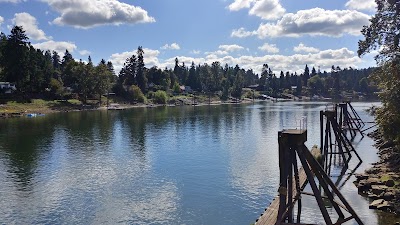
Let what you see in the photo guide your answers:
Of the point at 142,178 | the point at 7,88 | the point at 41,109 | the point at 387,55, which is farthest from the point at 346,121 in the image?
the point at 7,88

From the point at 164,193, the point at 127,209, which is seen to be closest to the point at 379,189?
the point at 164,193

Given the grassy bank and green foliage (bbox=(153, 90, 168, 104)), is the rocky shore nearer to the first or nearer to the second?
the grassy bank

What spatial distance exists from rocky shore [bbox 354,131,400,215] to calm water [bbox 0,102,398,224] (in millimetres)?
1064

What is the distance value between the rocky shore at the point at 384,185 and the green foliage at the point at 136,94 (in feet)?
488

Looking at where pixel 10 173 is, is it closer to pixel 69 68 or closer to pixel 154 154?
pixel 154 154

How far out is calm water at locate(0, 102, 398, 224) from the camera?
104ft

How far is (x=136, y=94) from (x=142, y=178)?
144m

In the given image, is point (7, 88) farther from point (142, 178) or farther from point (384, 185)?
point (384, 185)

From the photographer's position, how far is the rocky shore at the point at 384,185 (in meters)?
30.5

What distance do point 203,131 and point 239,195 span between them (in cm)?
5027

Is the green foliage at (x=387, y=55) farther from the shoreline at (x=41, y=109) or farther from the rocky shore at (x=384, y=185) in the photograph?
the shoreline at (x=41, y=109)

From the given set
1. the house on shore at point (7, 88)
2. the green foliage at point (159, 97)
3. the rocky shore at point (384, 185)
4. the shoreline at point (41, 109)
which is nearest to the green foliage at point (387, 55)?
the rocky shore at point (384, 185)

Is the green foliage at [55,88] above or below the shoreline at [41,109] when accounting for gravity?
above

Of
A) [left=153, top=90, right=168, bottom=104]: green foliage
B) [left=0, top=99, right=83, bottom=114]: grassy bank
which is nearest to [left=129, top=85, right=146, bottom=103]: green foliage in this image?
[left=153, top=90, right=168, bottom=104]: green foliage
